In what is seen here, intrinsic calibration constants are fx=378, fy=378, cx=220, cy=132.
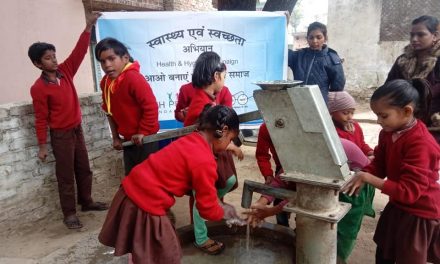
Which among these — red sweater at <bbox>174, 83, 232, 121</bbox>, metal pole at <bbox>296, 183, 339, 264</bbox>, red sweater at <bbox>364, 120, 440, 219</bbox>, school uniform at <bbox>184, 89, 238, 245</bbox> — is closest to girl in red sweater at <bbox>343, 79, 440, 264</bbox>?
red sweater at <bbox>364, 120, 440, 219</bbox>

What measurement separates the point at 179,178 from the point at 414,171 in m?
0.98

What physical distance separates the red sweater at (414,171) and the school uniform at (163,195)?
2.44 feet

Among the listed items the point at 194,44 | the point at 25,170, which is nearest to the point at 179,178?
the point at 25,170

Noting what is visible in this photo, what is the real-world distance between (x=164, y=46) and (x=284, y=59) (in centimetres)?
124

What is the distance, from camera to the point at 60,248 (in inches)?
111

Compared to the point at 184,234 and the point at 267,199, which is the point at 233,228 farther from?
the point at 267,199

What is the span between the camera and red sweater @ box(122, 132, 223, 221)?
65.4 inches

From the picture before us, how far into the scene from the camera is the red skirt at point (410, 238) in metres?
1.65

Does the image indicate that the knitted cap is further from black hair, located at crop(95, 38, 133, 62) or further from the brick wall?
the brick wall

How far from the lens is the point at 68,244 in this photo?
289 cm

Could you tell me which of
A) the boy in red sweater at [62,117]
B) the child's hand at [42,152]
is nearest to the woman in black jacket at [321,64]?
the boy in red sweater at [62,117]

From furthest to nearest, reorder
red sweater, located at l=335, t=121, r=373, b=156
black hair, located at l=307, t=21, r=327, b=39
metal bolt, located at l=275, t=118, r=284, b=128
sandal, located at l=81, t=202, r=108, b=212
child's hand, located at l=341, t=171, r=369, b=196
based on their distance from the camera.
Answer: sandal, located at l=81, t=202, r=108, b=212 < black hair, located at l=307, t=21, r=327, b=39 < red sweater, located at l=335, t=121, r=373, b=156 < child's hand, located at l=341, t=171, r=369, b=196 < metal bolt, located at l=275, t=118, r=284, b=128

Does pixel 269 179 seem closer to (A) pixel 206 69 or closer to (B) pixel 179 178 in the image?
(B) pixel 179 178

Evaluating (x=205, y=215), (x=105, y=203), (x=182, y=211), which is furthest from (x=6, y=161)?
(x=205, y=215)
